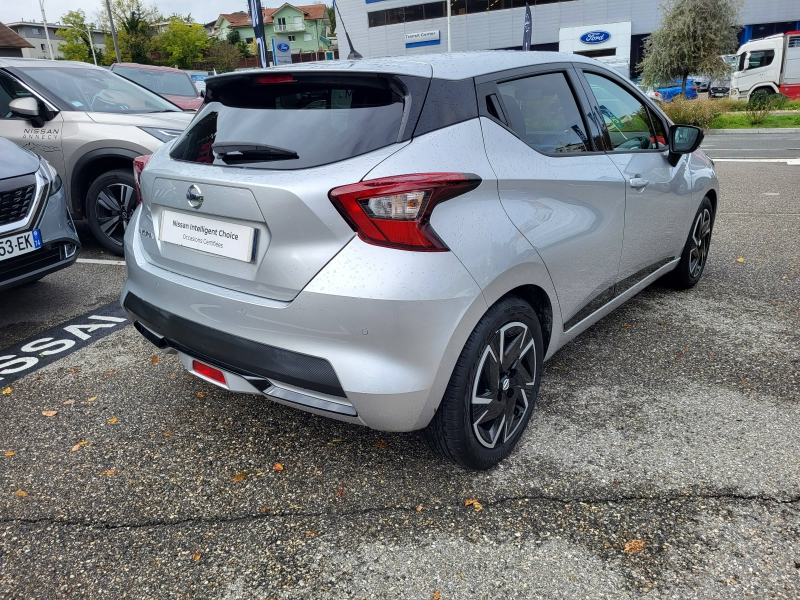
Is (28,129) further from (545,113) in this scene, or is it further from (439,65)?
(545,113)

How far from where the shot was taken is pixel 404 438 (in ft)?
9.34

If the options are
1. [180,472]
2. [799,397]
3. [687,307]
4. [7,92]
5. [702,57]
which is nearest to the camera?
[180,472]

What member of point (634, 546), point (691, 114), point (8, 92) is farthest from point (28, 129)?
point (691, 114)

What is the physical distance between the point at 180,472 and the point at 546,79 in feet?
7.76

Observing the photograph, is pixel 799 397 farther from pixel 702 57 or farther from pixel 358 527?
pixel 702 57

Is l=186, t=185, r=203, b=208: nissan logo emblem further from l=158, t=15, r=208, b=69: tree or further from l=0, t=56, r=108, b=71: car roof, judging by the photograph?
l=158, t=15, r=208, b=69: tree

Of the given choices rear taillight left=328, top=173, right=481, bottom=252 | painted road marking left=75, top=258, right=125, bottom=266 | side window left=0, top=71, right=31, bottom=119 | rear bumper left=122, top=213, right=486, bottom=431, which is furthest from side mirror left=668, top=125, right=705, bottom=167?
side window left=0, top=71, right=31, bottom=119

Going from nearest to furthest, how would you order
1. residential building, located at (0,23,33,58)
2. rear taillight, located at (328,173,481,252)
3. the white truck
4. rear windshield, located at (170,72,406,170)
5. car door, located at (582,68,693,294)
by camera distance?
rear taillight, located at (328,173,481,252) → rear windshield, located at (170,72,406,170) → car door, located at (582,68,693,294) → the white truck → residential building, located at (0,23,33,58)

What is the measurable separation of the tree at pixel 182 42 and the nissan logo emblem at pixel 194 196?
229 feet

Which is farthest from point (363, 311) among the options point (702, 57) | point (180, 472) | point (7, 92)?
point (702, 57)

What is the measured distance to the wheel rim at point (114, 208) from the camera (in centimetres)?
561

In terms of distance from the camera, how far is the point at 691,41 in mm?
27500

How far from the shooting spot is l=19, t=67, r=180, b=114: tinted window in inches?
235

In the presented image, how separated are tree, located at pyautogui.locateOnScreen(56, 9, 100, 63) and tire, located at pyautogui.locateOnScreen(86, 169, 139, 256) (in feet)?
220
